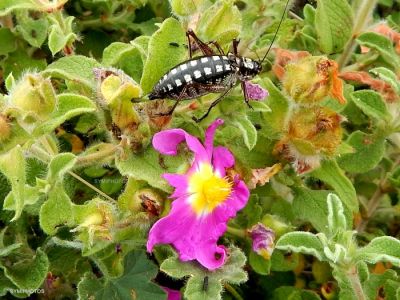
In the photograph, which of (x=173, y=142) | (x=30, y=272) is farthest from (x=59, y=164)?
(x=30, y=272)

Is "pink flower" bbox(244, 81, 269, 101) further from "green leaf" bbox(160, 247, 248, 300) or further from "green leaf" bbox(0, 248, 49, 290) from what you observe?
"green leaf" bbox(0, 248, 49, 290)

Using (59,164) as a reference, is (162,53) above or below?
above

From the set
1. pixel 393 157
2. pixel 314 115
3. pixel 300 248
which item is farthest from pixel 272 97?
pixel 393 157

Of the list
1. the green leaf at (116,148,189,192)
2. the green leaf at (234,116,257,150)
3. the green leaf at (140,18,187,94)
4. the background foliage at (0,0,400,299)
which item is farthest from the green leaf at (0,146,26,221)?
the green leaf at (234,116,257,150)

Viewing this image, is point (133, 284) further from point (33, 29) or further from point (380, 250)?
point (33, 29)

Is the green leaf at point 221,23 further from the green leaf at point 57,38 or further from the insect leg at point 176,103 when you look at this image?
the green leaf at point 57,38

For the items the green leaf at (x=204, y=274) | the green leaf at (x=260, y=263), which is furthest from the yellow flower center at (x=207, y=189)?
the green leaf at (x=260, y=263)

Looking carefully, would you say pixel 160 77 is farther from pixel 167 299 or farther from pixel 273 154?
pixel 167 299
